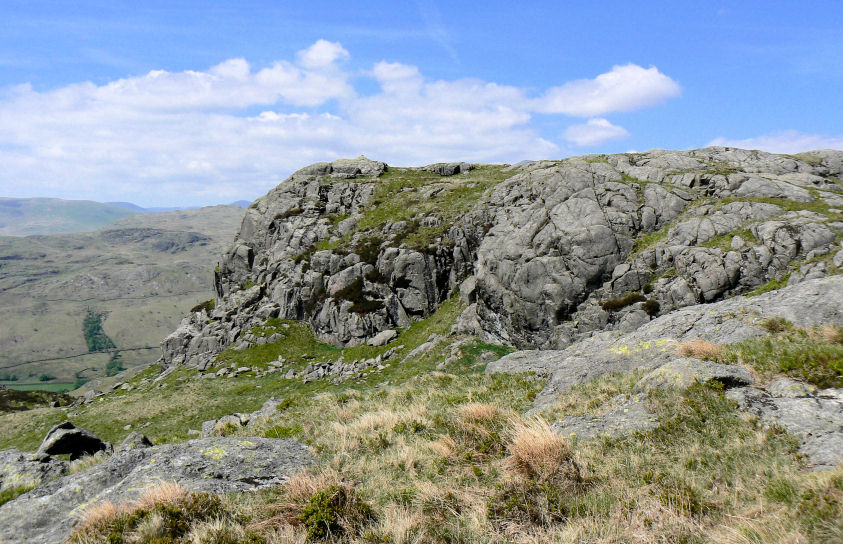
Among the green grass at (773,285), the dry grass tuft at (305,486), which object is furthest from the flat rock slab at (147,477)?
the green grass at (773,285)

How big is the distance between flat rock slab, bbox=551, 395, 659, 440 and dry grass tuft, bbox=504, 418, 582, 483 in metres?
1.72

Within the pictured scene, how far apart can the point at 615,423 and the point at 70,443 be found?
23599mm

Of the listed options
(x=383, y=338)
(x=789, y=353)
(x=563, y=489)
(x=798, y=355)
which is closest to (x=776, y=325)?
(x=789, y=353)

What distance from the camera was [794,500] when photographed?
606 cm

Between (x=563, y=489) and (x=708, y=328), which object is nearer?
(x=563, y=489)

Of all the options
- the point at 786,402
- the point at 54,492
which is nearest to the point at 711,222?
the point at 786,402

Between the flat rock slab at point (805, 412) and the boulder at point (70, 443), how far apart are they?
81.9 feet

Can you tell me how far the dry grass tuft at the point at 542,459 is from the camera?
822 cm

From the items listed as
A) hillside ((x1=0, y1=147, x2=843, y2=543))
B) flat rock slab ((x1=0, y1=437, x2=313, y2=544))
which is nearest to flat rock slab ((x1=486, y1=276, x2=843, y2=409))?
hillside ((x1=0, y1=147, x2=843, y2=543))

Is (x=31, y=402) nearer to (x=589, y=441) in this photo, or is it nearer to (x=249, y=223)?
(x=249, y=223)

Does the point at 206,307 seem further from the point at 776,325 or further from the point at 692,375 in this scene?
the point at 776,325

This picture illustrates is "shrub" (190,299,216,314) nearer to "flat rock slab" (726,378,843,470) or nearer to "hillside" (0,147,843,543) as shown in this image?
"hillside" (0,147,843,543)

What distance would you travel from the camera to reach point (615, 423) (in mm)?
10727

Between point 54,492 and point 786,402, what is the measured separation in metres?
18.8
